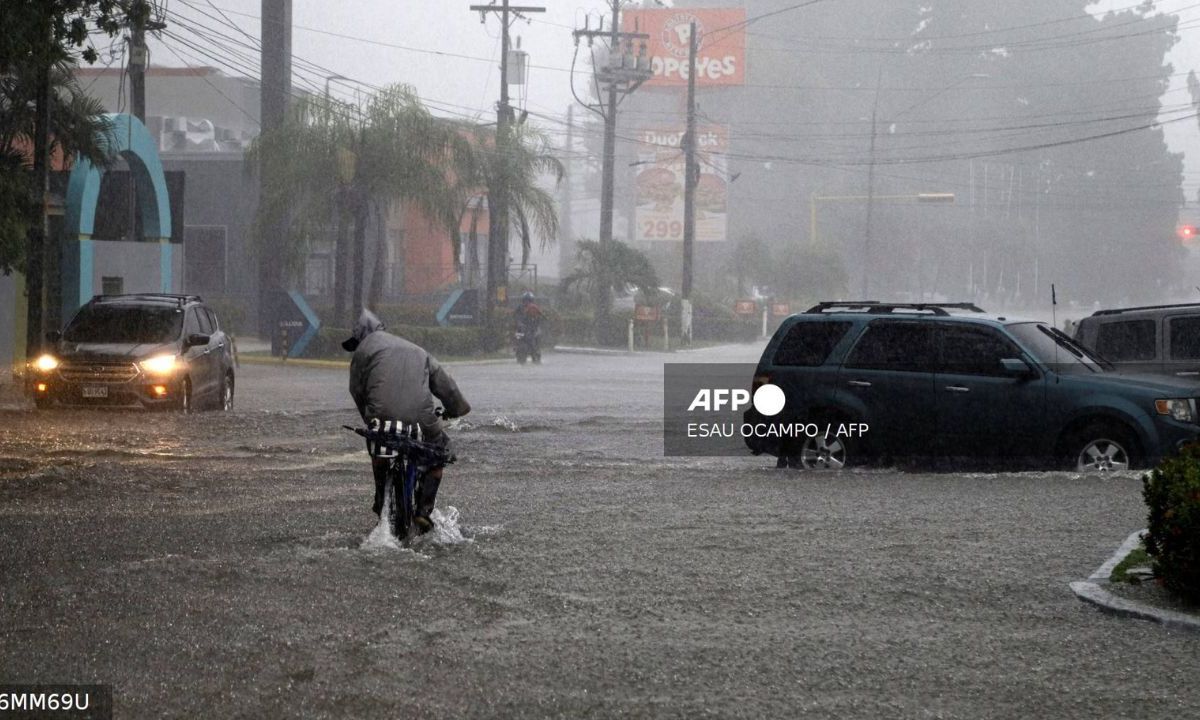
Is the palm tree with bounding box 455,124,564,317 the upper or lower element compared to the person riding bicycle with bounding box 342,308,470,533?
upper

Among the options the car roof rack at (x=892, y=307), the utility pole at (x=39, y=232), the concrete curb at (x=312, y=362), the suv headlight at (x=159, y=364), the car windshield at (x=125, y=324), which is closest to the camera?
the car roof rack at (x=892, y=307)

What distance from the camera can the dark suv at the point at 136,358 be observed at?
21.3 meters

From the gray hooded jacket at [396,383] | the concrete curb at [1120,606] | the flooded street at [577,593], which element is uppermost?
the gray hooded jacket at [396,383]

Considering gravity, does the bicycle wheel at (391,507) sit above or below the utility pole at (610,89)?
below

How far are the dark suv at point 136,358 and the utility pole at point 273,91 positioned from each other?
2238cm

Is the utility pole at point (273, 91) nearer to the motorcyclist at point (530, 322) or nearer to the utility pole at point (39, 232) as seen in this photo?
the motorcyclist at point (530, 322)

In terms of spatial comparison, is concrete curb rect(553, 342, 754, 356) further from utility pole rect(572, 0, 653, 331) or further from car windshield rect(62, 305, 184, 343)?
car windshield rect(62, 305, 184, 343)

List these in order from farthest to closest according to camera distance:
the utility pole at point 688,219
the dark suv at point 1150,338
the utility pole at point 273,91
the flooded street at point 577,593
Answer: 1. the utility pole at point 688,219
2. the utility pole at point 273,91
3. the dark suv at point 1150,338
4. the flooded street at point 577,593

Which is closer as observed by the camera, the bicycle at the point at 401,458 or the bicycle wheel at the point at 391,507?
the bicycle at the point at 401,458

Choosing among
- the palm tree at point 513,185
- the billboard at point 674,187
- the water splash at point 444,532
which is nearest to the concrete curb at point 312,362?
the palm tree at point 513,185

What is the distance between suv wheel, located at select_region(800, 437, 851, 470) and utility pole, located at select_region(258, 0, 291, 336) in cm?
3138

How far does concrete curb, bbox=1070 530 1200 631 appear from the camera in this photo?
27.9ft

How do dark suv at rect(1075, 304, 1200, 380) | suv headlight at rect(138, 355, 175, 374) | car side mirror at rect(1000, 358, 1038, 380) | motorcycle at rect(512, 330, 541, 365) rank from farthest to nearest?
motorcycle at rect(512, 330, 541, 365) < suv headlight at rect(138, 355, 175, 374) < dark suv at rect(1075, 304, 1200, 380) < car side mirror at rect(1000, 358, 1038, 380)

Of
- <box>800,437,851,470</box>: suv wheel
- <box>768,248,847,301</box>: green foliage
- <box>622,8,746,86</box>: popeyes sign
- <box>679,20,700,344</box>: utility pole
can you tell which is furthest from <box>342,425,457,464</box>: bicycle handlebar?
<box>622,8,746,86</box>: popeyes sign
